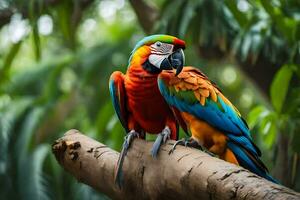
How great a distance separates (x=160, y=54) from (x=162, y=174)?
0.39m

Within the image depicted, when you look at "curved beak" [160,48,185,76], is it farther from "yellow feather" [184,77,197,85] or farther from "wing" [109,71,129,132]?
"wing" [109,71,129,132]

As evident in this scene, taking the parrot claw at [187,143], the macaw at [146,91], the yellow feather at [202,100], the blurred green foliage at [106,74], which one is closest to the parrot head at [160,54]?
the macaw at [146,91]

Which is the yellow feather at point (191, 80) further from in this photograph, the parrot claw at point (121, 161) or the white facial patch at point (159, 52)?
the parrot claw at point (121, 161)

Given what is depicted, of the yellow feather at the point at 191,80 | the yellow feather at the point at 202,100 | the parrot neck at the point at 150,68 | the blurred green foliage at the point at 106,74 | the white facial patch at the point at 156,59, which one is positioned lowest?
the blurred green foliage at the point at 106,74

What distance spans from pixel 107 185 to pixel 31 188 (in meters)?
2.10

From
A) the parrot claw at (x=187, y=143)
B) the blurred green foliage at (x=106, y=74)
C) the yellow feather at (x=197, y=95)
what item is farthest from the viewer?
the blurred green foliage at (x=106, y=74)

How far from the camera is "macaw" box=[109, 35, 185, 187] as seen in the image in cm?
163

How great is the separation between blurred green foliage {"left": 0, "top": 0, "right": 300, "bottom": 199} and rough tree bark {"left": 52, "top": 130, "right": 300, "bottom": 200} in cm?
78

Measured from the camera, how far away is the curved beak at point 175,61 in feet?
5.27

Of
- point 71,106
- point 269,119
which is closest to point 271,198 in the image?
point 269,119

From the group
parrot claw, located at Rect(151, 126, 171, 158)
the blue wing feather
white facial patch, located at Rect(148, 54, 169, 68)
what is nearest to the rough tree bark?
parrot claw, located at Rect(151, 126, 171, 158)

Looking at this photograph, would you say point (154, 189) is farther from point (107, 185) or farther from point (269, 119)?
point (269, 119)

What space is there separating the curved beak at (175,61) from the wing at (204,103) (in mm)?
22

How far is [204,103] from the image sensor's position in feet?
5.21
